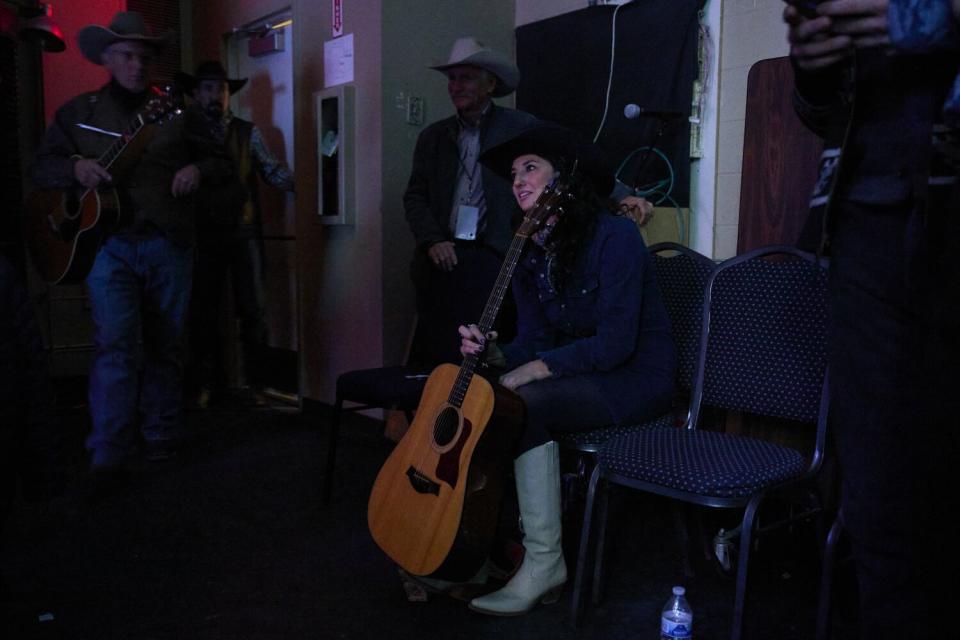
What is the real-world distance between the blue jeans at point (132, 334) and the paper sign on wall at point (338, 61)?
1.20 meters

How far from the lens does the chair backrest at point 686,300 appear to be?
210 centimetres

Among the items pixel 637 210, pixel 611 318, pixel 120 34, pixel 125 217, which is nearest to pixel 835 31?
pixel 611 318

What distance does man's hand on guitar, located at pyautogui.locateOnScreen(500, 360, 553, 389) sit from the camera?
197 centimetres

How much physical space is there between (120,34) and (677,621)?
2.75m

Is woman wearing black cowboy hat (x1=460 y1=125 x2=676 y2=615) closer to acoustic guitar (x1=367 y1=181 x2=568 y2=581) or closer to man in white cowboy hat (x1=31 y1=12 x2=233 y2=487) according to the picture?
acoustic guitar (x1=367 y1=181 x2=568 y2=581)

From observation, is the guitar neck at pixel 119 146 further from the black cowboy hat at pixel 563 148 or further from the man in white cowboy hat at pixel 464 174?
the black cowboy hat at pixel 563 148

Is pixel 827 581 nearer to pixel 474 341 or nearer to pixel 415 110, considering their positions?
pixel 474 341

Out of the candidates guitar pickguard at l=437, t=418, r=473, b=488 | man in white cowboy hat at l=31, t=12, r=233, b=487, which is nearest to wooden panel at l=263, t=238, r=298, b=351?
man in white cowboy hat at l=31, t=12, r=233, b=487

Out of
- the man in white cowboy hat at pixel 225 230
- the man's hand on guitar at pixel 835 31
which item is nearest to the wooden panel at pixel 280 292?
the man in white cowboy hat at pixel 225 230

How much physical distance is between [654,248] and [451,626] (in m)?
1.16

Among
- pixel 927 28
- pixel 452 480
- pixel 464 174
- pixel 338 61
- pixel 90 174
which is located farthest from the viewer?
pixel 338 61

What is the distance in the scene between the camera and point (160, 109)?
2.86 metres

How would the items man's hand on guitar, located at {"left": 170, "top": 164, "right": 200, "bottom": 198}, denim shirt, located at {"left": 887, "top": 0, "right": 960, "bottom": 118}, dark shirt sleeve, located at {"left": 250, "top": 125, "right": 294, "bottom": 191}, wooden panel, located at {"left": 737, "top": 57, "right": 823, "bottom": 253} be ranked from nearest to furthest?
denim shirt, located at {"left": 887, "top": 0, "right": 960, "bottom": 118}
wooden panel, located at {"left": 737, "top": 57, "right": 823, "bottom": 253}
man's hand on guitar, located at {"left": 170, "top": 164, "right": 200, "bottom": 198}
dark shirt sleeve, located at {"left": 250, "top": 125, "right": 294, "bottom": 191}

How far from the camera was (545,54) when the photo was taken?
12.2ft
